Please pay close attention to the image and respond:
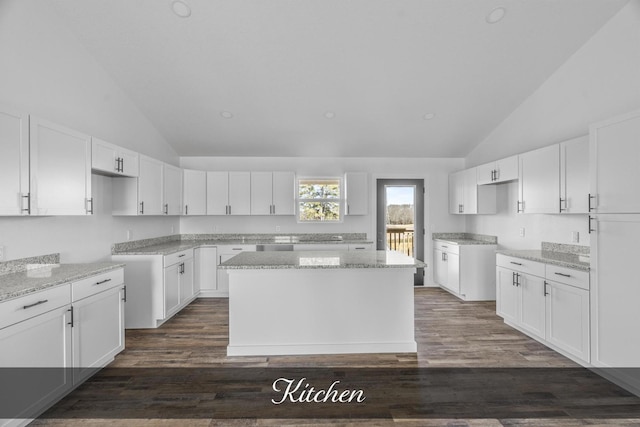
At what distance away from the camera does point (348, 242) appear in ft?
17.1

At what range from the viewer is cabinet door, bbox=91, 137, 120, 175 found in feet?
9.71

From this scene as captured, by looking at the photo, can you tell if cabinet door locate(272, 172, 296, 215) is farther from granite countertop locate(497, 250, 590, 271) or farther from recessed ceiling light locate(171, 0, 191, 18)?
granite countertop locate(497, 250, 590, 271)

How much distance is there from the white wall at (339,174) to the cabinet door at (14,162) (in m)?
3.50

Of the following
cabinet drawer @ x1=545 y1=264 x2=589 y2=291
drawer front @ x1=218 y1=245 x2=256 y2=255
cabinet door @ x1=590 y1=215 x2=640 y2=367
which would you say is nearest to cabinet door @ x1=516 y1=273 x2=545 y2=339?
cabinet drawer @ x1=545 y1=264 x2=589 y2=291

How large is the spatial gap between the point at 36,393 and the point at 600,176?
4.55 m

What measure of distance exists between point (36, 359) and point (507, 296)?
455cm

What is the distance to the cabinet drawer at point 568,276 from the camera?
8.87 feet

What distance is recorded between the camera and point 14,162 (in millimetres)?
2154

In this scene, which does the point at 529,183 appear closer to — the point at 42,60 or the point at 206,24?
the point at 206,24

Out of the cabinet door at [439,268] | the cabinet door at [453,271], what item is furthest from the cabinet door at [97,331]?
the cabinet door at [439,268]

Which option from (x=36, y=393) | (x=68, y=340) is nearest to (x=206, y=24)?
(x=68, y=340)

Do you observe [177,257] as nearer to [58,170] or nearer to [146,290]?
[146,290]

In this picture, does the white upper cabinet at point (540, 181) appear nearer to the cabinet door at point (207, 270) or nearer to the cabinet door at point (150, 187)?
the cabinet door at point (207, 270)

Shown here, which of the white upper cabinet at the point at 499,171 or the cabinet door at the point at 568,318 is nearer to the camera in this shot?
the cabinet door at the point at 568,318
